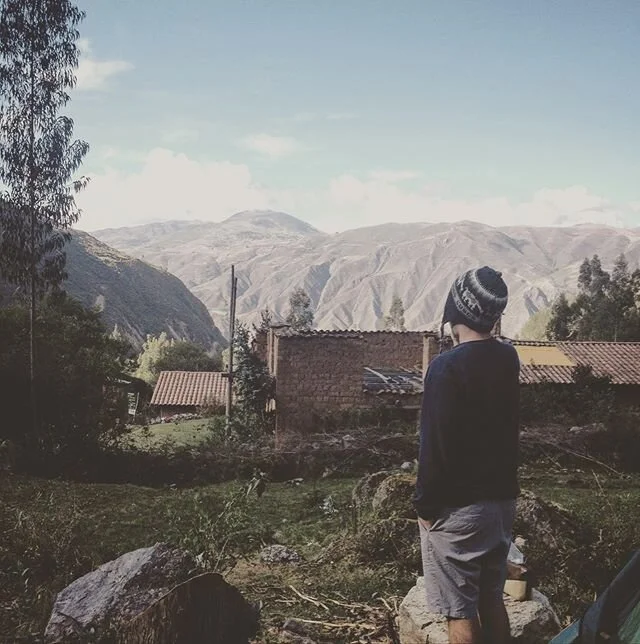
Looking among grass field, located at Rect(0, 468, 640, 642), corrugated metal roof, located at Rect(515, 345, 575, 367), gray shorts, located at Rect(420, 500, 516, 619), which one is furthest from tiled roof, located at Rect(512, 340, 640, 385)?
gray shorts, located at Rect(420, 500, 516, 619)

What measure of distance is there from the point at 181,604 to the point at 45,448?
10.6m

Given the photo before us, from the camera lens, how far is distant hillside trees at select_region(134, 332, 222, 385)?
51969mm

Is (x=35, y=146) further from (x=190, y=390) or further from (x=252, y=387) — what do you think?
(x=190, y=390)

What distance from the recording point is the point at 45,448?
13.4 m

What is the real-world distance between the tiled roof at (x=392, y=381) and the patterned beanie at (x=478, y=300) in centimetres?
1429

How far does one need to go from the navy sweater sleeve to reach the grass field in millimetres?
2388

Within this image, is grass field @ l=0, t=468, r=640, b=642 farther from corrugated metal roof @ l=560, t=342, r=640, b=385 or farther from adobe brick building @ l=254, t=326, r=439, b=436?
corrugated metal roof @ l=560, t=342, r=640, b=385

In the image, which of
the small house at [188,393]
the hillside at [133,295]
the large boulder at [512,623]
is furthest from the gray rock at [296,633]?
the hillside at [133,295]

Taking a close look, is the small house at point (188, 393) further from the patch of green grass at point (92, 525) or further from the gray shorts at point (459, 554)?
the gray shorts at point (459, 554)

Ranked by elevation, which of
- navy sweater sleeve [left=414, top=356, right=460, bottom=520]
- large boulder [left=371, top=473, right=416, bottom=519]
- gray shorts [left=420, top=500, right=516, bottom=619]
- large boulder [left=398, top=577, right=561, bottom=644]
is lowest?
large boulder [left=371, top=473, right=416, bottom=519]

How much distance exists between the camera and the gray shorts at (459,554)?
8.68 feet

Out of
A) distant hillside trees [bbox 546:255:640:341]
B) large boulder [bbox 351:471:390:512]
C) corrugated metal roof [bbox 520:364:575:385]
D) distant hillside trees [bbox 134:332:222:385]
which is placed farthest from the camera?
distant hillside trees [bbox 134:332:222:385]

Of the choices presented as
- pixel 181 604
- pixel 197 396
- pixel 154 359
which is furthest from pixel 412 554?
pixel 154 359

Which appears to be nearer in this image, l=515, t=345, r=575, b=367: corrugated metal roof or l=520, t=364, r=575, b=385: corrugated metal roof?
l=520, t=364, r=575, b=385: corrugated metal roof
